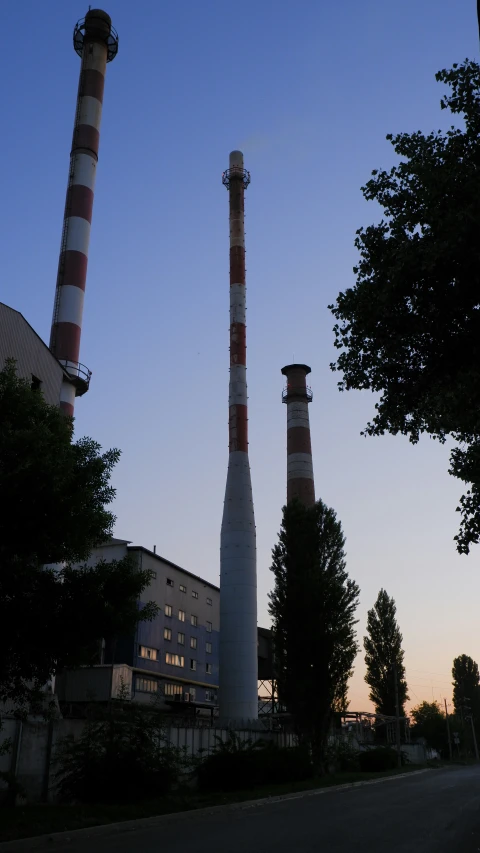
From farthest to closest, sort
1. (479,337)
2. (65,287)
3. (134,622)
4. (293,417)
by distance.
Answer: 1. (293,417)
2. (65,287)
3. (134,622)
4. (479,337)

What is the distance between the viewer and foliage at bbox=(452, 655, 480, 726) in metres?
111

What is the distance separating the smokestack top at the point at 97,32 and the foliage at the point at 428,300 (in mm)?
46719

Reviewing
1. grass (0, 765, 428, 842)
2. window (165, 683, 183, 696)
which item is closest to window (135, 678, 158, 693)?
window (165, 683, 183, 696)

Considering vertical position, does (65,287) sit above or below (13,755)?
above

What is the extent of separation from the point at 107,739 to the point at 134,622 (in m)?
5.80

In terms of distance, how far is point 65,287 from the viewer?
43750mm

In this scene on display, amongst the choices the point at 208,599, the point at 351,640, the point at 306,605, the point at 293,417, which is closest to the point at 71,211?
the point at 293,417

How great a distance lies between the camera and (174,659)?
5541 centimetres

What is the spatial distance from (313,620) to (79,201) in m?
30.7

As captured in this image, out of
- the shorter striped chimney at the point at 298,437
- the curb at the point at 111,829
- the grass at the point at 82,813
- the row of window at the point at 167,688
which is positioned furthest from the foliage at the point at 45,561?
the shorter striped chimney at the point at 298,437

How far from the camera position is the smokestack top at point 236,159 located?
57.1 meters

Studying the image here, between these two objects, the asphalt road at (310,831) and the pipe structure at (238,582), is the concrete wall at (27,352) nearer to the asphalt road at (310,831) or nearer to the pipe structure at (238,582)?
the pipe structure at (238,582)

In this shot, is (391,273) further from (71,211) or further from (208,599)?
(208,599)

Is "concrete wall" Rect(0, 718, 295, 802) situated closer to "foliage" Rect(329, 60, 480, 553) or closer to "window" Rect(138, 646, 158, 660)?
"foliage" Rect(329, 60, 480, 553)
